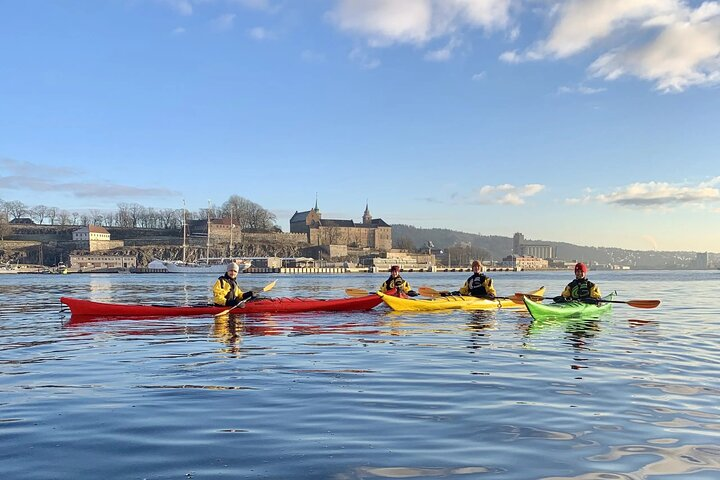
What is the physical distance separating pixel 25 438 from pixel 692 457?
6.20 m

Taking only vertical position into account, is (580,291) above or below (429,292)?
above

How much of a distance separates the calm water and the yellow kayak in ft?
19.5

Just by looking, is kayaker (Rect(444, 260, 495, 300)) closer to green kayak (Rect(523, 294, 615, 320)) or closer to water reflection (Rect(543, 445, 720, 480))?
green kayak (Rect(523, 294, 615, 320))

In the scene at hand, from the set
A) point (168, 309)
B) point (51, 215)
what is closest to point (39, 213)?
point (51, 215)

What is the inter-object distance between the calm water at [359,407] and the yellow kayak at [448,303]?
594 centimetres

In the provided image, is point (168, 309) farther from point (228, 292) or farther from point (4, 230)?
point (4, 230)

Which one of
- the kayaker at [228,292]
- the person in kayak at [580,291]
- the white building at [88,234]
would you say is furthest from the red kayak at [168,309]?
the white building at [88,234]

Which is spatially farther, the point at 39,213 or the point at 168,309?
the point at 39,213

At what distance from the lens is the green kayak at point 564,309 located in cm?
1617

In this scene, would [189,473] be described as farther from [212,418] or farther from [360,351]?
Answer: [360,351]

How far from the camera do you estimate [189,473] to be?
482cm

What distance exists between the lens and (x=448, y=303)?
2028 centimetres

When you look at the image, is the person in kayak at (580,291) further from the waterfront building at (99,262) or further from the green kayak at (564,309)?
the waterfront building at (99,262)

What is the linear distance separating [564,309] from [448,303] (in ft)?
13.8
